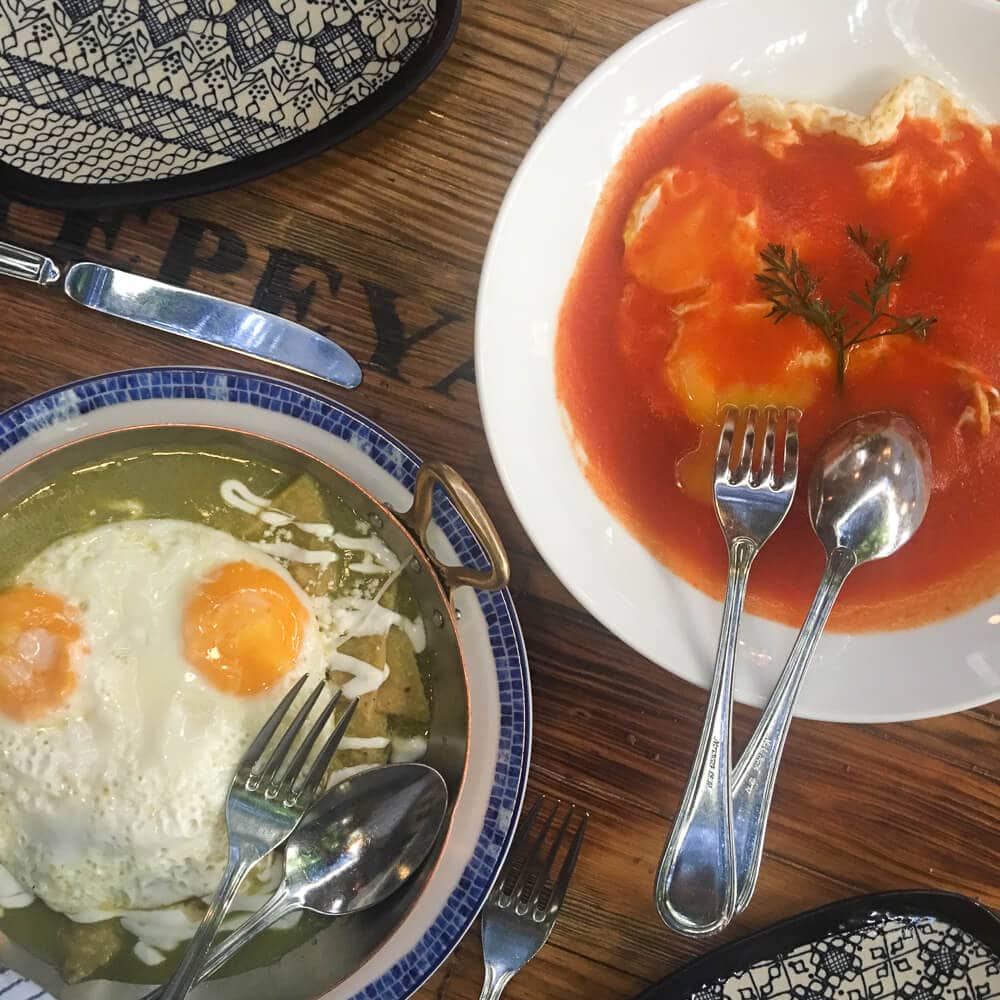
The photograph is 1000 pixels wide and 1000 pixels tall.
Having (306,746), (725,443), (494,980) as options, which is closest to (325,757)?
(306,746)

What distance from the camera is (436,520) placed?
1.75m

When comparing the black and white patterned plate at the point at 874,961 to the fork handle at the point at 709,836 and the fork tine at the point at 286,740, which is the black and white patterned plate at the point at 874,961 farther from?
the fork tine at the point at 286,740

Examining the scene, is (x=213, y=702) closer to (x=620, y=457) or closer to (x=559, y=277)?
(x=620, y=457)

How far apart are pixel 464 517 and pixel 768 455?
58cm

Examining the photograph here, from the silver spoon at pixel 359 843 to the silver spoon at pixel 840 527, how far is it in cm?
58

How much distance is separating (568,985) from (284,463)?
1.23 meters

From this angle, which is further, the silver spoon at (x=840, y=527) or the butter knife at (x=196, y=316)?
the butter knife at (x=196, y=316)

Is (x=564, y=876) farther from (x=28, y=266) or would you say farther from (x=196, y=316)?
(x=28, y=266)

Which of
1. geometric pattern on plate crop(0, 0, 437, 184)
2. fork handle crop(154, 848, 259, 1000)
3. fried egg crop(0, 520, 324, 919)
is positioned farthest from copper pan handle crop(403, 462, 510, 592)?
geometric pattern on plate crop(0, 0, 437, 184)

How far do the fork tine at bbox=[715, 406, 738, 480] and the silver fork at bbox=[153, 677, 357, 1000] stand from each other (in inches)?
32.4

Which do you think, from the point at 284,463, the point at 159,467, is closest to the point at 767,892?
the point at 284,463

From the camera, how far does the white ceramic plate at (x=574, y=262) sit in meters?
1.61

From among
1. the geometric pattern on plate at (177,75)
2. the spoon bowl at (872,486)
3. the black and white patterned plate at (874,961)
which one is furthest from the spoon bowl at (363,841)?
the geometric pattern on plate at (177,75)

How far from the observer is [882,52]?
1655 millimetres
